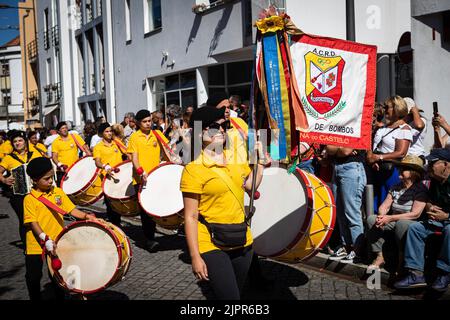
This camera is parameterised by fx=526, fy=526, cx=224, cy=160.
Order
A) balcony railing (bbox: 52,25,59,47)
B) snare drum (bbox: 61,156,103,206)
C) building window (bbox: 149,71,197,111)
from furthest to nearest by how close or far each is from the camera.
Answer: balcony railing (bbox: 52,25,59,47), building window (bbox: 149,71,197,111), snare drum (bbox: 61,156,103,206)

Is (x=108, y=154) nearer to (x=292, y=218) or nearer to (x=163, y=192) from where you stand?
(x=163, y=192)

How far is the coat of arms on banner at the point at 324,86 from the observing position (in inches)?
193

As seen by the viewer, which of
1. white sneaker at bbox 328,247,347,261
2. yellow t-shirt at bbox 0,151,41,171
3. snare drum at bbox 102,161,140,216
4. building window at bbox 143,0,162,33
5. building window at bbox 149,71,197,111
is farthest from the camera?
building window at bbox 143,0,162,33

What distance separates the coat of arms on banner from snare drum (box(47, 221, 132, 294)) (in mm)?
2178

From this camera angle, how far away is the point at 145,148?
7.93 m

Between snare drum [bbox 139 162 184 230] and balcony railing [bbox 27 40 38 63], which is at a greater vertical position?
balcony railing [bbox 27 40 38 63]

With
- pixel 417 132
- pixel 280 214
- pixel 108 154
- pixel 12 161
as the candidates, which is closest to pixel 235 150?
pixel 280 214

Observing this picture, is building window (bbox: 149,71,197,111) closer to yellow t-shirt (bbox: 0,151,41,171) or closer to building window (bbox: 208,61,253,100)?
building window (bbox: 208,61,253,100)

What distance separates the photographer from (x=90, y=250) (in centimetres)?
472

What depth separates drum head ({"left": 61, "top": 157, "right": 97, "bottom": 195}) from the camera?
916 cm

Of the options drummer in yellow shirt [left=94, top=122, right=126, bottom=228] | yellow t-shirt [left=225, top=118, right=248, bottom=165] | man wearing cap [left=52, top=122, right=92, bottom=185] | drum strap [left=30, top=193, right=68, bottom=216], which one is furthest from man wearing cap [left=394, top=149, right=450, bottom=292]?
man wearing cap [left=52, top=122, right=92, bottom=185]

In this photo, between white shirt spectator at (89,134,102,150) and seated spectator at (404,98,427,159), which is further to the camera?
white shirt spectator at (89,134,102,150)
